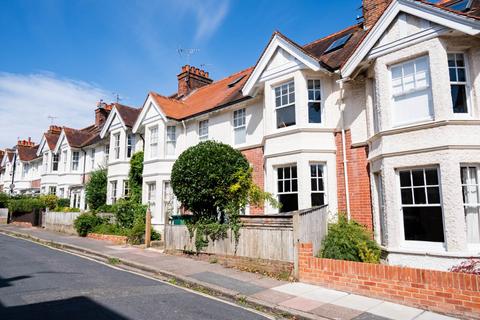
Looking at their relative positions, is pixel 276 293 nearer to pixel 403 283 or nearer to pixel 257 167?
pixel 403 283

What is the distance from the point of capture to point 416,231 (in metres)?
9.27

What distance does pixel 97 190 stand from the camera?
22.8m

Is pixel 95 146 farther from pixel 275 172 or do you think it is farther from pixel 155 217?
pixel 275 172

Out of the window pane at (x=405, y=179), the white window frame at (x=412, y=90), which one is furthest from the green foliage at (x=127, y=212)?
the white window frame at (x=412, y=90)

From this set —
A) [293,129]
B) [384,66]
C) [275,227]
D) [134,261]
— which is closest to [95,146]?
[134,261]

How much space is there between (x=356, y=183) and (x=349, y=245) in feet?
9.68

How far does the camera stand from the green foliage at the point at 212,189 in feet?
37.2

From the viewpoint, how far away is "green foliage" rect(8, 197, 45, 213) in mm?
25141

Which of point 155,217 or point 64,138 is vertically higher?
point 64,138

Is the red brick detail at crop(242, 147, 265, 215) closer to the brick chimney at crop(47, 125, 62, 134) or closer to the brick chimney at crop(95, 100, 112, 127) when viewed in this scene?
the brick chimney at crop(95, 100, 112, 127)

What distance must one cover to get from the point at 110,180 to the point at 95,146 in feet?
19.7

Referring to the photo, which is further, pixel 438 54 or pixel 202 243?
pixel 202 243

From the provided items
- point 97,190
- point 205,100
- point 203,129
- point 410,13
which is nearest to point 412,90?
point 410,13

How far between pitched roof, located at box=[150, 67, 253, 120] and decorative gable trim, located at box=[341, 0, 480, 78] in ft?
19.1
